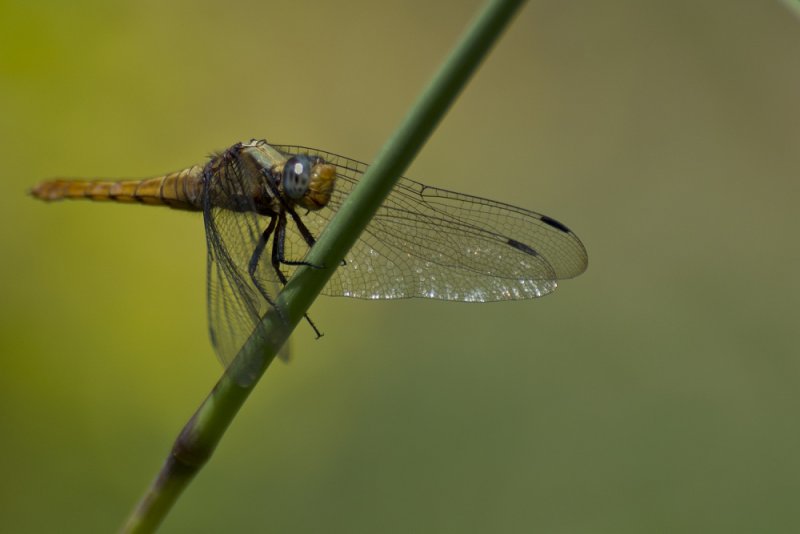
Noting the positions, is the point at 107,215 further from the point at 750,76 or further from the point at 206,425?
the point at 750,76

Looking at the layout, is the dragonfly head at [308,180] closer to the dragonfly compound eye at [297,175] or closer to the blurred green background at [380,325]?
the dragonfly compound eye at [297,175]

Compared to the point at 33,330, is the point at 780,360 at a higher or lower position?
→ higher

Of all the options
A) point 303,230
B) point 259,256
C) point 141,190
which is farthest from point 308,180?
point 141,190

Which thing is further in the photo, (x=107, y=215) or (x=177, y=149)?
(x=177, y=149)

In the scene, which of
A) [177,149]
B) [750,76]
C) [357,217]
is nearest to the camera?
[357,217]

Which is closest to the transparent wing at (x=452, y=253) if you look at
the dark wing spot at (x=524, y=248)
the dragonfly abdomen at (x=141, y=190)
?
the dark wing spot at (x=524, y=248)

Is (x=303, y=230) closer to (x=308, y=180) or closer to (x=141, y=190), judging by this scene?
(x=308, y=180)

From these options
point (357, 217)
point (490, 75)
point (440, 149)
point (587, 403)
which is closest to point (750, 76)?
point (490, 75)

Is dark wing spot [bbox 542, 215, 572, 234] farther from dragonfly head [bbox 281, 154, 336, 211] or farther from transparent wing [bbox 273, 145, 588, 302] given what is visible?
dragonfly head [bbox 281, 154, 336, 211]

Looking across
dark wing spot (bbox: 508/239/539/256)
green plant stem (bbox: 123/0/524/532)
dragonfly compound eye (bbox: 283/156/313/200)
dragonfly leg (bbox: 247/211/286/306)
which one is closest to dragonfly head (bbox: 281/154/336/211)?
dragonfly compound eye (bbox: 283/156/313/200)
